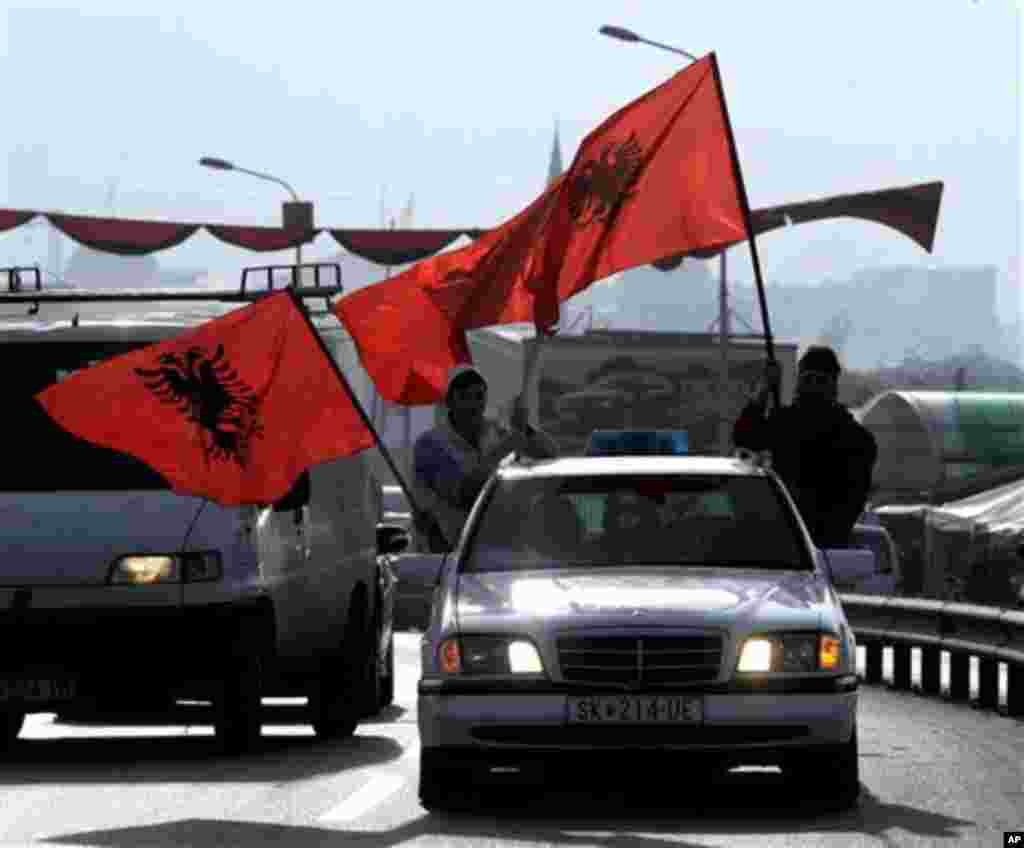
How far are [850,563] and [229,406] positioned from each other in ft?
10.0

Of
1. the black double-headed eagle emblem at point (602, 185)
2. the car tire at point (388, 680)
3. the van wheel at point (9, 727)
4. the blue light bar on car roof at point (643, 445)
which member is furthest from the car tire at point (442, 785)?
the car tire at point (388, 680)

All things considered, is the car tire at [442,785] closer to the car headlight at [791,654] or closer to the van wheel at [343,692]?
the car headlight at [791,654]

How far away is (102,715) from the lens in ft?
52.3

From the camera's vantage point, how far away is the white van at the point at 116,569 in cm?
1541

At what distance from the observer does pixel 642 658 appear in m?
12.3

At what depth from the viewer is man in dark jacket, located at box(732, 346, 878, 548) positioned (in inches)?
675

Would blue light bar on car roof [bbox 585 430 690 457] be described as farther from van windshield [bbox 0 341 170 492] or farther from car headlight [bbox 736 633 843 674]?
car headlight [bbox 736 633 843 674]

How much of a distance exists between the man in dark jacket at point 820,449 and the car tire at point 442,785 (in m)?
4.90

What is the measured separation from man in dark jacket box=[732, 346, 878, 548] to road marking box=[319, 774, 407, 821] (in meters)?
3.62

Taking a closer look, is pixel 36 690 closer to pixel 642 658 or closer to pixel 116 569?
pixel 116 569

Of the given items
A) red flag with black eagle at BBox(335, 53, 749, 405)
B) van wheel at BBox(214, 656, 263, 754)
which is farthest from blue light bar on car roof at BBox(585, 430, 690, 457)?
van wheel at BBox(214, 656, 263, 754)

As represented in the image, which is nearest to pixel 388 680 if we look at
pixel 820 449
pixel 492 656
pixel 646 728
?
pixel 820 449

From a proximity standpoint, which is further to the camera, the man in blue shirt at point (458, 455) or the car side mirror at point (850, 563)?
the man in blue shirt at point (458, 455)

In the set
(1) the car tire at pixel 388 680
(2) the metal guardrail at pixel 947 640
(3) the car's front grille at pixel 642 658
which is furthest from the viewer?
(2) the metal guardrail at pixel 947 640
